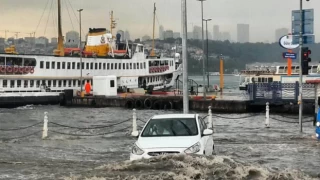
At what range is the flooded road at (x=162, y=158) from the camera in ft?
39.0

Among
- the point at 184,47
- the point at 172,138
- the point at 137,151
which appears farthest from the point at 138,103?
the point at 137,151

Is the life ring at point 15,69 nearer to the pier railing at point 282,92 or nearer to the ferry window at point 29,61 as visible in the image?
the ferry window at point 29,61

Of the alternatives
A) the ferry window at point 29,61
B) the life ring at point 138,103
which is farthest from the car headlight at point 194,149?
the ferry window at point 29,61

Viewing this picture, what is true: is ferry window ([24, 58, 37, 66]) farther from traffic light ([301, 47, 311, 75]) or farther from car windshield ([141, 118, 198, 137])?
car windshield ([141, 118, 198, 137])

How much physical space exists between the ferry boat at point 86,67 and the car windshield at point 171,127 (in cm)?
4527

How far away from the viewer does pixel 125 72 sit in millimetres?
72062

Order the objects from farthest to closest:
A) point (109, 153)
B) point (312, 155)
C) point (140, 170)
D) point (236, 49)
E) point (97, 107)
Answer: point (236, 49) < point (97, 107) < point (109, 153) < point (312, 155) < point (140, 170)

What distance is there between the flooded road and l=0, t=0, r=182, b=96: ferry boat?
1156 inches

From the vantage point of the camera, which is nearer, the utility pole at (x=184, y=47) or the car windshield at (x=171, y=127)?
the car windshield at (x=171, y=127)

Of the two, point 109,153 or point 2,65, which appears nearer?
point 109,153

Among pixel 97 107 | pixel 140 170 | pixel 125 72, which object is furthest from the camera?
pixel 125 72

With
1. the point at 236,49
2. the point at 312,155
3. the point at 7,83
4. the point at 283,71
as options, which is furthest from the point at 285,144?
the point at 236,49

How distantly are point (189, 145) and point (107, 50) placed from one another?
63811 mm

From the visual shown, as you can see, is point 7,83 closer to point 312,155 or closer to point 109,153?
point 109,153
